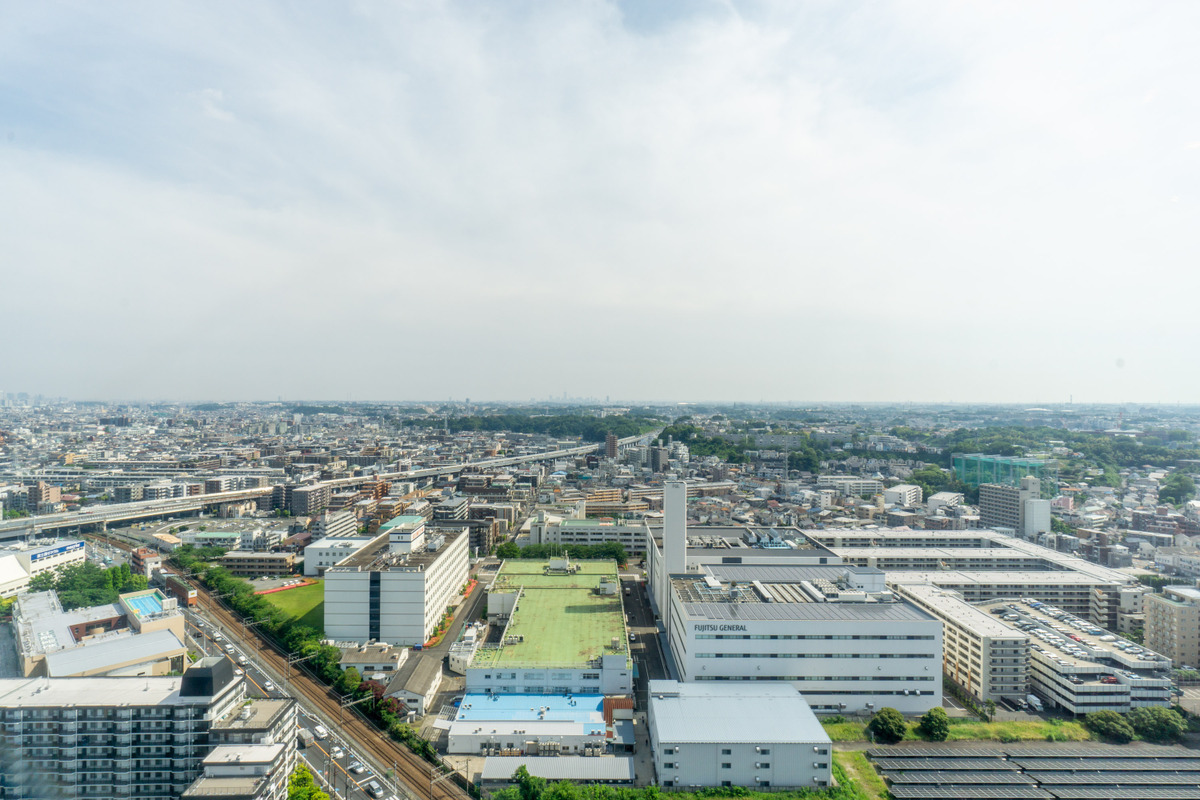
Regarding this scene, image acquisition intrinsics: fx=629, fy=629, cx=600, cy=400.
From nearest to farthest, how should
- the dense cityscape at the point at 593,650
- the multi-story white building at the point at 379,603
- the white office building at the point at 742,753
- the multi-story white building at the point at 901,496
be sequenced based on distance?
the dense cityscape at the point at 593,650 → the white office building at the point at 742,753 → the multi-story white building at the point at 379,603 → the multi-story white building at the point at 901,496

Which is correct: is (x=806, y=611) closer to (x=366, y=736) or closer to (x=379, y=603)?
(x=366, y=736)

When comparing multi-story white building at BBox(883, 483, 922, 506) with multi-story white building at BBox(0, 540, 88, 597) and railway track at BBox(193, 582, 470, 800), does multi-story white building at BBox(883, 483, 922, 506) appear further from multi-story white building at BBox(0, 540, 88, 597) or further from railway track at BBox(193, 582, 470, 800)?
multi-story white building at BBox(0, 540, 88, 597)

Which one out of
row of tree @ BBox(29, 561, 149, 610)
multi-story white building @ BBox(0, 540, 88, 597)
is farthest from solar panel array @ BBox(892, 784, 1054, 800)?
multi-story white building @ BBox(0, 540, 88, 597)

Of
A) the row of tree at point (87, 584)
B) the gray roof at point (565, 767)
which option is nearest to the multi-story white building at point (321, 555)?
the row of tree at point (87, 584)

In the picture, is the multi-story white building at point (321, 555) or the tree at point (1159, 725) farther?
the multi-story white building at point (321, 555)

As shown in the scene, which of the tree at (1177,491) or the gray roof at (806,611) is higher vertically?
the gray roof at (806,611)

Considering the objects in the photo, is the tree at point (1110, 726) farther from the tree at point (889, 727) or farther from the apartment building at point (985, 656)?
the tree at point (889, 727)

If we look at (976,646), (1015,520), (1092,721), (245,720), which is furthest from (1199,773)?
(1015,520)
